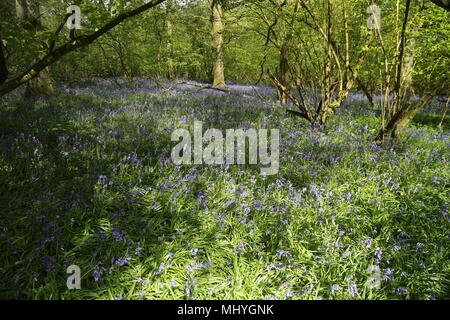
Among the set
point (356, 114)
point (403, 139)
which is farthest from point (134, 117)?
point (356, 114)

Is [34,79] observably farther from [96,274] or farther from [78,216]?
[96,274]

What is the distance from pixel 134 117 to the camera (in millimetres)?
7172

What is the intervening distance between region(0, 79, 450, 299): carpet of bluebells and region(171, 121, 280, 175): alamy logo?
9.3 inches

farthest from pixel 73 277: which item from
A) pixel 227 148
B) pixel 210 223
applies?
pixel 227 148

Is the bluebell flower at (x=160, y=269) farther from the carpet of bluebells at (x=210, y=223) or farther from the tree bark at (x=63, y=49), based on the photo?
the tree bark at (x=63, y=49)

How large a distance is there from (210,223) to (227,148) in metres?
2.45

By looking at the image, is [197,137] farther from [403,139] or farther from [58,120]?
[403,139]

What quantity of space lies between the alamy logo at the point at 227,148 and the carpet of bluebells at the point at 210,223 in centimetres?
24

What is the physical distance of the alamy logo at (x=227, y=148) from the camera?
523cm

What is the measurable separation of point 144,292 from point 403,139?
6.52 meters

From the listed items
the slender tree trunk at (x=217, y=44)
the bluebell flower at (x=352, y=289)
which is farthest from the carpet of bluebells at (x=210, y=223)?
the slender tree trunk at (x=217, y=44)

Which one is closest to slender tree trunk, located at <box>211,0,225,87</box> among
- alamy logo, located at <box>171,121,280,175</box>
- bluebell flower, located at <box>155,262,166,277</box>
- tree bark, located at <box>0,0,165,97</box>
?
alamy logo, located at <box>171,121,280,175</box>

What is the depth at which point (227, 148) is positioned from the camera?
5914 mm

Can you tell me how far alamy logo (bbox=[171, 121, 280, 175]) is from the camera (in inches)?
206
